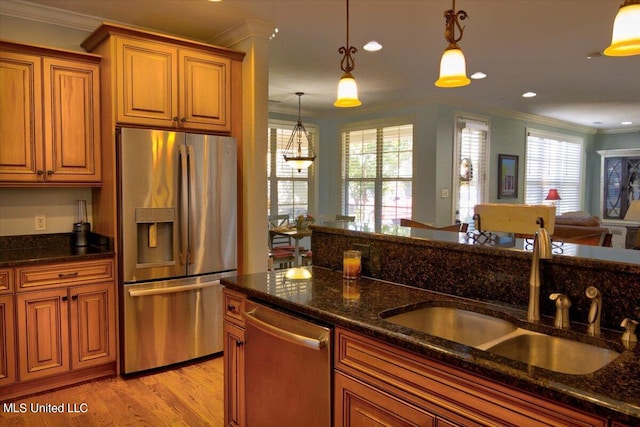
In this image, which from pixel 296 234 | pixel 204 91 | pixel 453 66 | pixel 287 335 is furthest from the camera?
pixel 296 234

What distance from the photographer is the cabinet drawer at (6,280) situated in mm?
2672

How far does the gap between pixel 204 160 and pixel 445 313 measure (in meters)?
2.13

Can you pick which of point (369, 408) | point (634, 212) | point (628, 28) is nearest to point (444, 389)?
point (369, 408)

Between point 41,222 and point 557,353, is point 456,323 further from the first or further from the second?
point 41,222

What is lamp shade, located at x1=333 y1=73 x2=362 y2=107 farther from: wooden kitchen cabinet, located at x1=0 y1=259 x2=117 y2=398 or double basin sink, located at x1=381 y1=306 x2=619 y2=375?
wooden kitchen cabinet, located at x1=0 y1=259 x2=117 y2=398

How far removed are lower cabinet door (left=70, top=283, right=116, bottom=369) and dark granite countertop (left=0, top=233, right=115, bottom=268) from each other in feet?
0.71

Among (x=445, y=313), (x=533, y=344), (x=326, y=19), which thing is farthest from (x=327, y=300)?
(x=326, y=19)

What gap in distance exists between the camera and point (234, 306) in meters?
2.12

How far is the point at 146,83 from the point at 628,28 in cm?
276

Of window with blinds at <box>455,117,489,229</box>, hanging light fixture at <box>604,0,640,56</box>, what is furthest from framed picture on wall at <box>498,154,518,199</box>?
hanging light fixture at <box>604,0,640,56</box>

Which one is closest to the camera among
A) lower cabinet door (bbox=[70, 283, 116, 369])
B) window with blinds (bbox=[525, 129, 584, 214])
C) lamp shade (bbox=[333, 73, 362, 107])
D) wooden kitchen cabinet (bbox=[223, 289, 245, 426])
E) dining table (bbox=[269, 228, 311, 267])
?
wooden kitchen cabinet (bbox=[223, 289, 245, 426])

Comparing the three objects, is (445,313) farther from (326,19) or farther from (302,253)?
(302,253)

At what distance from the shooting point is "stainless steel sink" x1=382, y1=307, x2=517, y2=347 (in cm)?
164

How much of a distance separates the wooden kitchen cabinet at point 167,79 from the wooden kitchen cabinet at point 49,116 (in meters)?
0.27
